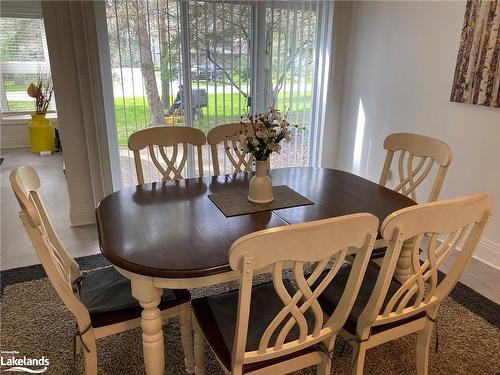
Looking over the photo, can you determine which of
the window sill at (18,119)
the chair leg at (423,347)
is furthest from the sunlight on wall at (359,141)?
the window sill at (18,119)

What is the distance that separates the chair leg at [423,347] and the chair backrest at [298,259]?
20.1 inches

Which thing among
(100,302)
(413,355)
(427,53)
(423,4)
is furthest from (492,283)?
(100,302)

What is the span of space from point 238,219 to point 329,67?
104 inches

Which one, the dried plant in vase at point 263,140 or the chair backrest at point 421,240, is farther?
the dried plant in vase at point 263,140

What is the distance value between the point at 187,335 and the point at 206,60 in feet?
7.84

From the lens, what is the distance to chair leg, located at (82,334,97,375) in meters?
1.37

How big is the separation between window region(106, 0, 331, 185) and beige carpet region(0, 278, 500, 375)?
61.4 inches

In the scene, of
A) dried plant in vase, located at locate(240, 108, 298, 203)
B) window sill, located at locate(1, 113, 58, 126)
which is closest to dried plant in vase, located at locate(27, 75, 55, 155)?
window sill, located at locate(1, 113, 58, 126)

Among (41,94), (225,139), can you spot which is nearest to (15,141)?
(41,94)

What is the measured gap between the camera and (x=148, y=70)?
3.05 m

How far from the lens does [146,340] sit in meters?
1.34

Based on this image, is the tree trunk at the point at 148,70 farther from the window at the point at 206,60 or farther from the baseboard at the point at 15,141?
the baseboard at the point at 15,141

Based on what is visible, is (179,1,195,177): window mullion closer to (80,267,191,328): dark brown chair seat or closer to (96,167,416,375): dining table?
(96,167,416,375): dining table

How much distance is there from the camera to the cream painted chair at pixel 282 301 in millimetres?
955
